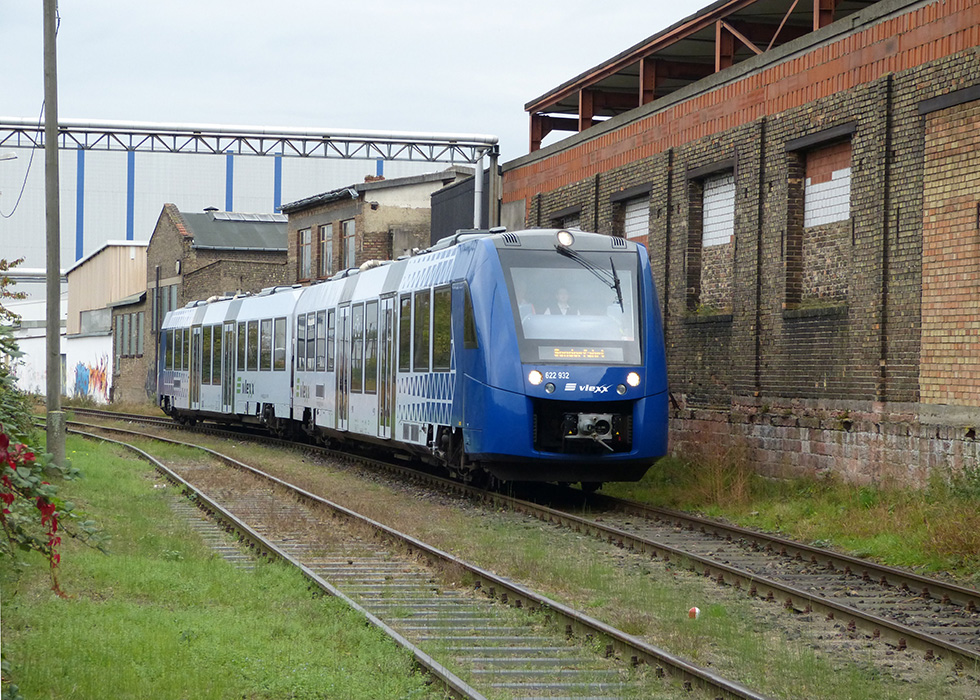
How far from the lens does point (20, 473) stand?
6.03 metres

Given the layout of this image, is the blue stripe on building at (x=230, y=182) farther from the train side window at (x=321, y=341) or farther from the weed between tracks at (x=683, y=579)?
the weed between tracks at (x=683, y=579)

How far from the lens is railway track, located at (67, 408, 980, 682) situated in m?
8.45

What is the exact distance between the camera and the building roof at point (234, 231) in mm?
55531

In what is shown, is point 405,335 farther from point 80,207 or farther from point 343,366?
point 80,207

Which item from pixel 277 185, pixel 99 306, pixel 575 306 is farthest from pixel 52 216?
pixel 277 185

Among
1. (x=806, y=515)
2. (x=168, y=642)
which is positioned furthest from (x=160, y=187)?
(x=168, y=642)

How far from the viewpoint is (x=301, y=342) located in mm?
26062

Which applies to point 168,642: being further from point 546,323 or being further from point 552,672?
point 546,323

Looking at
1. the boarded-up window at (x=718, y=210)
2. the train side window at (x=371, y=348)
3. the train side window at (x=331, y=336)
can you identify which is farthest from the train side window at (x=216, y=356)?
the boarded-up window at (x=718, y=210)

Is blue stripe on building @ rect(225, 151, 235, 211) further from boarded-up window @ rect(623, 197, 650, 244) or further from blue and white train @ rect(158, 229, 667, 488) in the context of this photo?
blue and white train @ rect(158, 229, 667, 488)

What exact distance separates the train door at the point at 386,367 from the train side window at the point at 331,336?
336 cm

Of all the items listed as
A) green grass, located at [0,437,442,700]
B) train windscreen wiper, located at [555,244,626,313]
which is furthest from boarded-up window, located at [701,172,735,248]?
green grass, located at [0,437,442,700]

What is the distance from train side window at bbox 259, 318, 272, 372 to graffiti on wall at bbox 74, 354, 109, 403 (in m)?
34.4

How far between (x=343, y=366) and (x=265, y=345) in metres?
6.63
